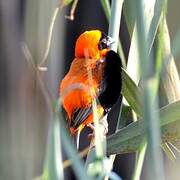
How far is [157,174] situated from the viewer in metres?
0.45

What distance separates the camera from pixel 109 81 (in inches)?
58.9

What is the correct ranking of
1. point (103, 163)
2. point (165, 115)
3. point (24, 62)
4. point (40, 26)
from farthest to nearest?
point (24, 62)
point (40, 26)
point (165, 115)
point (103, 163)

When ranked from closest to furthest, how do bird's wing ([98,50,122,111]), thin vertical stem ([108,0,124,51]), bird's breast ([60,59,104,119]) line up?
thin vertical stem ([108,0,124,51]), bird's breast ([60,59,104,119]), bird's wing ([98,50,122,111])

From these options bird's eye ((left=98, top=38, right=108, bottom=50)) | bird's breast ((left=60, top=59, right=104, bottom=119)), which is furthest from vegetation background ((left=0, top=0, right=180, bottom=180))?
bird's eye ((left=98, top=38, right=108, bottom=50))

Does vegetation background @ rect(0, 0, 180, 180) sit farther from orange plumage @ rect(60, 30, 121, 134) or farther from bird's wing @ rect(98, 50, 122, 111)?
bird's wing @ rect(98, 50, 122, 111)

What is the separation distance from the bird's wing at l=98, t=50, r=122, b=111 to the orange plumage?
0.01 meters

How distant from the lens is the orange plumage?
1362mm

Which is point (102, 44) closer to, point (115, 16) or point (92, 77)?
point (92, 77)

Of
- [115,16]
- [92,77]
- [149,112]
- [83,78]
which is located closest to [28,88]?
[83,78]

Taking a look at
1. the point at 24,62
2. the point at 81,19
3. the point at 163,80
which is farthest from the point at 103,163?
the point at 81,19

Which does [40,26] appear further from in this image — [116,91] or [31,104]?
[116,91]

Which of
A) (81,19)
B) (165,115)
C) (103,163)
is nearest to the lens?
(103,163)

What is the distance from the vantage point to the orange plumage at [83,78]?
136 cm

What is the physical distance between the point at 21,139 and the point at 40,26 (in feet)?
0.70
